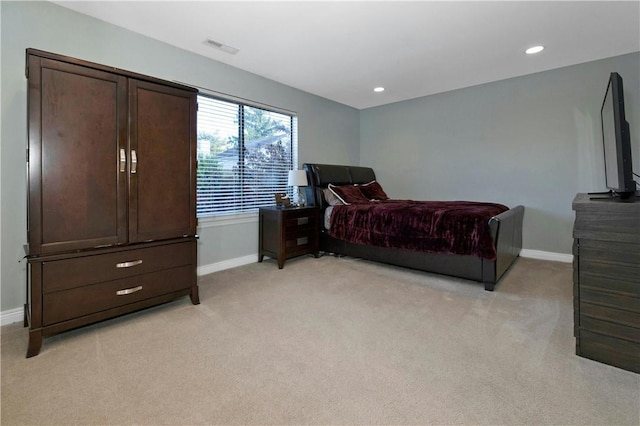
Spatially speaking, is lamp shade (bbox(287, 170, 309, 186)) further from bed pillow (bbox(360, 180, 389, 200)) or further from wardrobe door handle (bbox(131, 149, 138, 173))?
wardrobe door handle (bbox(131, 149, 138, 173))

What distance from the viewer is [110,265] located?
1.95 meters

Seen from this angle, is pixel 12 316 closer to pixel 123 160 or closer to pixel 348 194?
pixel 123 160

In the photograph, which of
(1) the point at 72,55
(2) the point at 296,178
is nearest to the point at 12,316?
(1) the point at 72,55

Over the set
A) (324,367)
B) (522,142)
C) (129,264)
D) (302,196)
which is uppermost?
(522,142)

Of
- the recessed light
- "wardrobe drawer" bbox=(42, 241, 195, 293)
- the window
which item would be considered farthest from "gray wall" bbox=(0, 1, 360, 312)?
the recessed light

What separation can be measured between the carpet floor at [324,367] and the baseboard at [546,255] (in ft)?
4.87

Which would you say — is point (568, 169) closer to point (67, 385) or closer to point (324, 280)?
point (324, 280)

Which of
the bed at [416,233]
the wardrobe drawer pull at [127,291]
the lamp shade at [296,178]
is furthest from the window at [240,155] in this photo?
the wardrobe drawer pull at [127,291]

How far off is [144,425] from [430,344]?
1489 mm

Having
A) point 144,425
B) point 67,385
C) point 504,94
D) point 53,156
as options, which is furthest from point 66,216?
point 504,94

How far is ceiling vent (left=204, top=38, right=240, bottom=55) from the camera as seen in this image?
2.87 meters

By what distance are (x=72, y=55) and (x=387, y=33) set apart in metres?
2.63

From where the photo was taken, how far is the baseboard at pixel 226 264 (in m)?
3.24

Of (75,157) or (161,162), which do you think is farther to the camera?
(161,162)
